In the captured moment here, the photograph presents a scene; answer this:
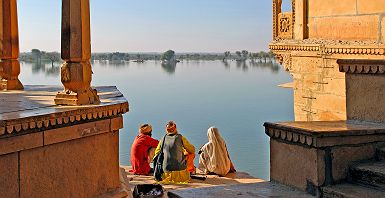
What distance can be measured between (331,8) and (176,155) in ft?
11.4

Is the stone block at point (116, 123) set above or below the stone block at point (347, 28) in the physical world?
below

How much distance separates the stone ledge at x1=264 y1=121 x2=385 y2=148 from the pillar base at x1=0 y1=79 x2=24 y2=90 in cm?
365

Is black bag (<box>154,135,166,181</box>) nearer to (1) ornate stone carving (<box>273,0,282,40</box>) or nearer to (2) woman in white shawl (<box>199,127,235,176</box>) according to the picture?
(2) woman in white shawl (<box>199,127,235,176</box>)

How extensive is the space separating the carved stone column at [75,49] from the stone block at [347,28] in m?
3.13

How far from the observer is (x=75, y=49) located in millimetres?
4242

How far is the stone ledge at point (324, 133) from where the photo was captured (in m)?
2.93

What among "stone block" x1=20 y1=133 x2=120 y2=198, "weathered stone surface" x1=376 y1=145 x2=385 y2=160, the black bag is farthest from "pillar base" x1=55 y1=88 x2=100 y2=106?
the black bag

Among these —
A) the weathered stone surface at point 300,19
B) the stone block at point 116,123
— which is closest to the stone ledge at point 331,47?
the weathered stone surface at point 300,19

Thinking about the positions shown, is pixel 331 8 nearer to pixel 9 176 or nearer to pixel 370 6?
pixel 370 6

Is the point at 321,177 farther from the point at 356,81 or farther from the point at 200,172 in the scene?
the point at 200,172

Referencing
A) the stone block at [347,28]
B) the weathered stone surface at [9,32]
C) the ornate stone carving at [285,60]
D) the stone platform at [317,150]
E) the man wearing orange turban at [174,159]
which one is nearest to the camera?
the stone platform at [317,150]

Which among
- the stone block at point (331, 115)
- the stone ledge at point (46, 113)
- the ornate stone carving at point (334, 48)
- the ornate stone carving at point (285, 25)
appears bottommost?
the stone block at point (331, 115)

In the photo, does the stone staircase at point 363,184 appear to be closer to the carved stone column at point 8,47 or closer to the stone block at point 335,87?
the stone block at point 335,87

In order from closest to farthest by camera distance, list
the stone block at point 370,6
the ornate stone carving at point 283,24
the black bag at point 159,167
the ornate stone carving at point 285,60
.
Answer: the stone block at point 370,6 < the ornate stone carving at point 285,60 < the ornate stone carving at point 283,24 < the black bag at point 159,167
